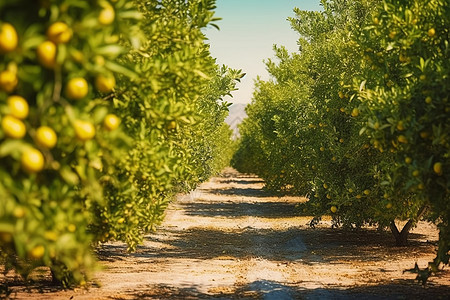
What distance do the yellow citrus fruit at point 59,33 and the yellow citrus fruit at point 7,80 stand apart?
349mm

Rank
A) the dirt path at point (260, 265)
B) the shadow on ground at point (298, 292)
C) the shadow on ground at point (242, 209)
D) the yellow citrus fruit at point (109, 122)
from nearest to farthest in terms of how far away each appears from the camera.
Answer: the yellow citrus fruit at point (109, 122), the shadow on ground at point (298, 292), the dirt path at point (260, 265), the shadow on ground at point (242, 209)

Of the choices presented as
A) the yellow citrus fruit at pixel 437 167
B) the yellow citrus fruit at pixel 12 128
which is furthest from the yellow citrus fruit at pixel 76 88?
the yellow citrus fruit at pixel 437 167

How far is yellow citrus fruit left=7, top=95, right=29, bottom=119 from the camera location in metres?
3.23

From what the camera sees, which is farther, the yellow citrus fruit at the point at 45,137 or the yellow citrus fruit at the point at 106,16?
the yellow citrus fruit at the point at 106,16

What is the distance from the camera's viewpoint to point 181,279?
32.6 ft

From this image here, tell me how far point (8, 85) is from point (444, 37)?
6.38m

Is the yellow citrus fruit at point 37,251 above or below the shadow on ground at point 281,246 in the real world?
above

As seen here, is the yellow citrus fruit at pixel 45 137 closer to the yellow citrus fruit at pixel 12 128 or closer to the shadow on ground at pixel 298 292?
the yellow citrus fruit at pixel 12 128

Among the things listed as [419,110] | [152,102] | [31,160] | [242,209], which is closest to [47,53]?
[31,160]

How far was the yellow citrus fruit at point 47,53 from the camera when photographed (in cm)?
326

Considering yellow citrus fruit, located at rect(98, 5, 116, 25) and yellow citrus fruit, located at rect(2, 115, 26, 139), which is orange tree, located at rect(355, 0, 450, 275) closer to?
yellow citrus fruit, located at rect(98, 5, 116, 25)

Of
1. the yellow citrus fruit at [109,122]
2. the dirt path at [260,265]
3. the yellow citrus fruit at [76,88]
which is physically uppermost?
the yellow citrus fruit at [76,88]

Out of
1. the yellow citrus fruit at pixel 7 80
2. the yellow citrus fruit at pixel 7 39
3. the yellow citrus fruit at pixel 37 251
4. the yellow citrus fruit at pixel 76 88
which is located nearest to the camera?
the yellow citrus fruit at pixel 7 39

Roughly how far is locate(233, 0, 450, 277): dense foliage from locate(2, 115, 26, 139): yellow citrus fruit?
4.68 metres
